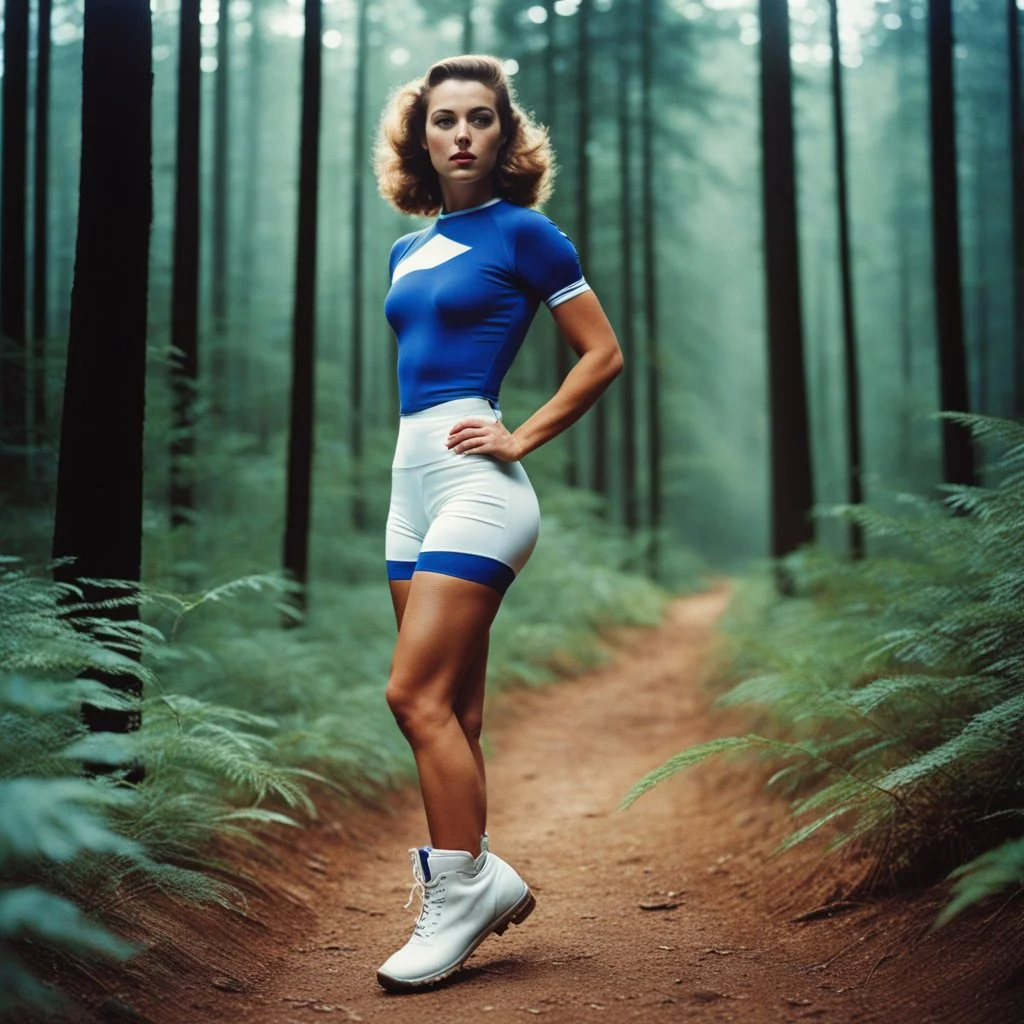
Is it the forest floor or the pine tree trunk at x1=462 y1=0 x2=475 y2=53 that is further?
the pine tree trunk at x1=462 y1=0 x2=475 y2=53

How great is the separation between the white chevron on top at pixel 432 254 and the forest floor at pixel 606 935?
90.5 inches

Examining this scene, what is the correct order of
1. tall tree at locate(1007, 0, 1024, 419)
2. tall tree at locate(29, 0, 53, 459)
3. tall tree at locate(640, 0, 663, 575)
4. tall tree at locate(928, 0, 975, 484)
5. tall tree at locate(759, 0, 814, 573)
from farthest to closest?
tall tree at locate(640, 0, 663, 575)
tall tree at locate(1007, 0, 1024, 419)
tall tree at locate(759, 0, 814, 573)
tall tree at locate(29, 0, 53, 459)
tall tree at locate(928, 0, 975, 484)

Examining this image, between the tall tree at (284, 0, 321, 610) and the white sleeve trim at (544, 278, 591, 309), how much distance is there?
4.87m

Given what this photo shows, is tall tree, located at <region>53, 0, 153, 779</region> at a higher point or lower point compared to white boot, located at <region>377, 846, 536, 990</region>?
higher

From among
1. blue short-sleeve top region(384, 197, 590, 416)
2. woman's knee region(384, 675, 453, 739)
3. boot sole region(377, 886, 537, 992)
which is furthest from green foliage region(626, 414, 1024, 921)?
blue short-sleeve top region(384, 197, 590, 416)

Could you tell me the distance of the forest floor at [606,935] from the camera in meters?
2.68

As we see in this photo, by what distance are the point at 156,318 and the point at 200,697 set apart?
15564mm

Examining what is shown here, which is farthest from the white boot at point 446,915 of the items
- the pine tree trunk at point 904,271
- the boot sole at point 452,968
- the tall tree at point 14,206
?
the pine tree trunk at point 904,271

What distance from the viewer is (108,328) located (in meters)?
3.82

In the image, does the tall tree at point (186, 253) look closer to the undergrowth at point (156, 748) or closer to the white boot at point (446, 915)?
the undergrowth at point (156, 748)

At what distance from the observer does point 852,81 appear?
3269 cm

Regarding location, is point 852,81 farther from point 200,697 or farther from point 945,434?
point 200,697

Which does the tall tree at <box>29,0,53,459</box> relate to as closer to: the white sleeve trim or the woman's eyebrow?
the woman's eyebrow

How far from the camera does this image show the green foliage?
10.7ft
